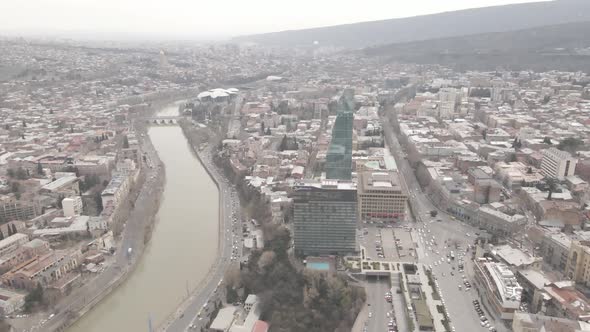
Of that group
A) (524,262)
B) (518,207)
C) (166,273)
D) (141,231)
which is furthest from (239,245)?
(518,207)

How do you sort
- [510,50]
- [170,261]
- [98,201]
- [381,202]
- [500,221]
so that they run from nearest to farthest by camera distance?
[170,261]
[500,221]
[381,202]
[98,201]
[510,50]

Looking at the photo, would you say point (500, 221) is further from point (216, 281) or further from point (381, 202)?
point (216, 281)

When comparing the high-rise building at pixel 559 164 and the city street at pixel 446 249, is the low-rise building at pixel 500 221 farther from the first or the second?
the high-rise building at pixel 559 164

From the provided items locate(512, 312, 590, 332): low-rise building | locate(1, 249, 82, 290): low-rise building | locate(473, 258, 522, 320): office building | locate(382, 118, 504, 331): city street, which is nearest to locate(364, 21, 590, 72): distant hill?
locate(382, 118, 504, 331): city street

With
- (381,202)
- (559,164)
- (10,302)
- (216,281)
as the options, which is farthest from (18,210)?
(559,164)

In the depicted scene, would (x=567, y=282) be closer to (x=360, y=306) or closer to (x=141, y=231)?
(x=360, y=306)

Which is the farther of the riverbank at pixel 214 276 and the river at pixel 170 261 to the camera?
the river at pixel 170 261

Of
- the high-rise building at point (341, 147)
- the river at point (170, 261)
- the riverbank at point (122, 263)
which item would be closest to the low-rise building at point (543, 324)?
the river at point (170, 261)
